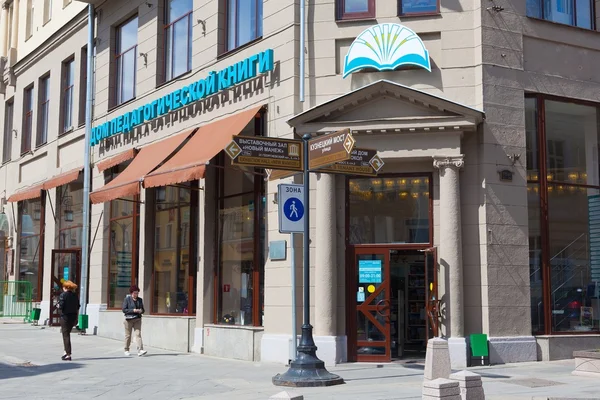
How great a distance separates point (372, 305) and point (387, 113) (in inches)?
154

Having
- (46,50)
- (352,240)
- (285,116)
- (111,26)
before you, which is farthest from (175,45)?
(46,50)

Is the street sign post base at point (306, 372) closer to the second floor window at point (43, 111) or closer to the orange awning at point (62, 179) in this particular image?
the orange awning at point (62, 179)

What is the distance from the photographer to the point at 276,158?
12.7 metres

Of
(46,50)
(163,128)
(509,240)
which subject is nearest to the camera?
(509,240)

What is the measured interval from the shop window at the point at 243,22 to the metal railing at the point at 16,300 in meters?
15.6

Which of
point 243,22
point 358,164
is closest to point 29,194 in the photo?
point 243,22

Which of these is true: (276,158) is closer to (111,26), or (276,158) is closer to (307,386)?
(307,386)

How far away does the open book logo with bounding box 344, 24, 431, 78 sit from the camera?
15.6 m

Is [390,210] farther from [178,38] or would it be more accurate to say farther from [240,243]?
[178,38]

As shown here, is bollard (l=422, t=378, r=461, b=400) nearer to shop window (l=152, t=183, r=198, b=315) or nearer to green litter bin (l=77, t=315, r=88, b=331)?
shop window (l=152, t=183, r=198, b=315)

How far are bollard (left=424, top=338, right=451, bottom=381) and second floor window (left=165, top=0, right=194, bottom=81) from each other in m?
11.2

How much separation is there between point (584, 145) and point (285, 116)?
22.1 feet

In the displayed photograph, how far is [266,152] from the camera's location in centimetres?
1254

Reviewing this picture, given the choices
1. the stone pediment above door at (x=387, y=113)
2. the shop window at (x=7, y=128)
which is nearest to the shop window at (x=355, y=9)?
the stone pediment above door at (x=387, y=113)
